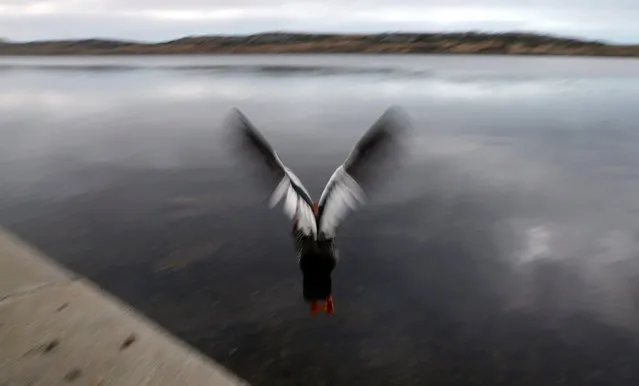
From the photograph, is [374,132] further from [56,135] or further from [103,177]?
[56,135]

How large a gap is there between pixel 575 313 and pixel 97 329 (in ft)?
18.4

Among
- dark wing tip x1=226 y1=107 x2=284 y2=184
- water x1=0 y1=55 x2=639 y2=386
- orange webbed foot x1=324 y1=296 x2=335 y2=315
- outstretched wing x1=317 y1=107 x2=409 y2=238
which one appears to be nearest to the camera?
outstretched wing x1=317 y1=107 x2=409 y2=238

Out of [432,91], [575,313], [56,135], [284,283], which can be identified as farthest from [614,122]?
[56,135]

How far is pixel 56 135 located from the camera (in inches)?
802

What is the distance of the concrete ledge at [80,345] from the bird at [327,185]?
1604 millimetres

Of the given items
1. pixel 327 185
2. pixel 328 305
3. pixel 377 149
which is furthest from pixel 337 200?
pixel 328 305

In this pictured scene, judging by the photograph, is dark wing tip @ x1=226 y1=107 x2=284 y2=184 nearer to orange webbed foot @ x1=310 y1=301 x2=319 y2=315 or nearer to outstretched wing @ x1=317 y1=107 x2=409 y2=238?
outstretched wing @ x1=317 y1=107 x2=409 y2=238

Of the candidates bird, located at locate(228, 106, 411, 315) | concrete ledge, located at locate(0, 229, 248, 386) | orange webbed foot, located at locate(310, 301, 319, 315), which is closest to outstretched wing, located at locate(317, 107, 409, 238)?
bird, located at locate(228, 106, 411, 315)

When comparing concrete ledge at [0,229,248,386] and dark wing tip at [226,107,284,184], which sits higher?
dark wing tip at [226,107,284,184]

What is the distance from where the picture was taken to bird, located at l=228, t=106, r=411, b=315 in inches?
202

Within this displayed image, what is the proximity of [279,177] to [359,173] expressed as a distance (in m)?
0.78

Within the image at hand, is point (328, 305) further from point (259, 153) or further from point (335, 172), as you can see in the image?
point (259, 153)

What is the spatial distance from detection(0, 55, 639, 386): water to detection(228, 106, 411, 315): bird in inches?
53.8

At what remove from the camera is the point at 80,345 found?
Result: 3971 millimetres
